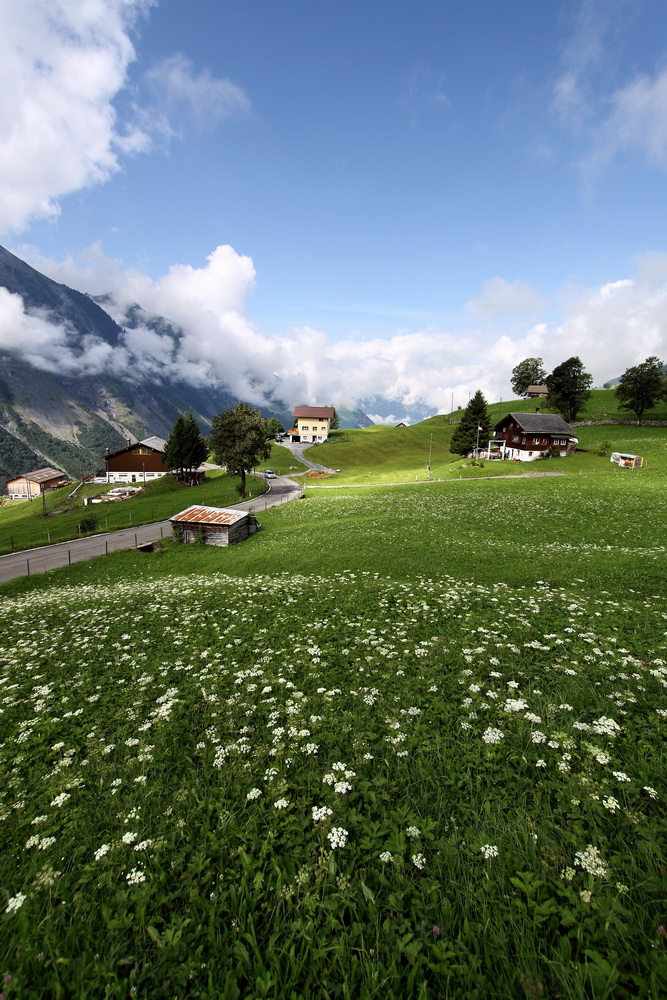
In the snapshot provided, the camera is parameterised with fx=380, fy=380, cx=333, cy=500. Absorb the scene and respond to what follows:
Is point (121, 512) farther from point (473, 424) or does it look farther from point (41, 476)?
point (41, 476)

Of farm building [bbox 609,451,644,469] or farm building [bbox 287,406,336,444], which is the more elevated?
farm building [bbox 287,406,336,444]

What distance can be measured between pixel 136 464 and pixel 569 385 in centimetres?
13113

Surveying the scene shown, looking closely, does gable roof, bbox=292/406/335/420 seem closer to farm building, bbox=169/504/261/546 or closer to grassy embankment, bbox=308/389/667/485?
grassy embankment, bbox=308/389/667/485

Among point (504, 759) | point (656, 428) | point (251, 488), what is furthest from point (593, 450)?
point (504, 759)

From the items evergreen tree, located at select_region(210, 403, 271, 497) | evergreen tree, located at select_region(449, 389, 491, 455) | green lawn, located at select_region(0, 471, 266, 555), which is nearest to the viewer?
green lawn, located at select_region(0, 471, 266, 555)

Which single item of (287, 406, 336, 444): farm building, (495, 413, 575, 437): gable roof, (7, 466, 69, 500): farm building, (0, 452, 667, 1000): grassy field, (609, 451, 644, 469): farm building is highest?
(287, 406, 336, 444): farm building

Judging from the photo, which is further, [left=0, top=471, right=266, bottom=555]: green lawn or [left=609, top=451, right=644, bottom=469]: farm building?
[left=609, top=451, right=644, bottom=469]: farm building

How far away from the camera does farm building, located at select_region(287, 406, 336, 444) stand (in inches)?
6777

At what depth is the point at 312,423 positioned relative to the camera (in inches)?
6860

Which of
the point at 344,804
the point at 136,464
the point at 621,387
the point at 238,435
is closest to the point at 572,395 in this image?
the point at 621,387

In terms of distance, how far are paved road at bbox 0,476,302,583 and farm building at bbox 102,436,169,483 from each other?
77.4 m

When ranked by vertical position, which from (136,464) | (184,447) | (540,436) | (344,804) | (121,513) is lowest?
(121,513)

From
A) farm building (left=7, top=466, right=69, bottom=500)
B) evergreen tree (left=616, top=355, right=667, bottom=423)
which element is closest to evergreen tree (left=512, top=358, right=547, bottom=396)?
evergreen tree (left=616, top=355, right=667, bottom=423)

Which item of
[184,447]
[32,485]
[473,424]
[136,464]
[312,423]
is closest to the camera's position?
[473,424]
